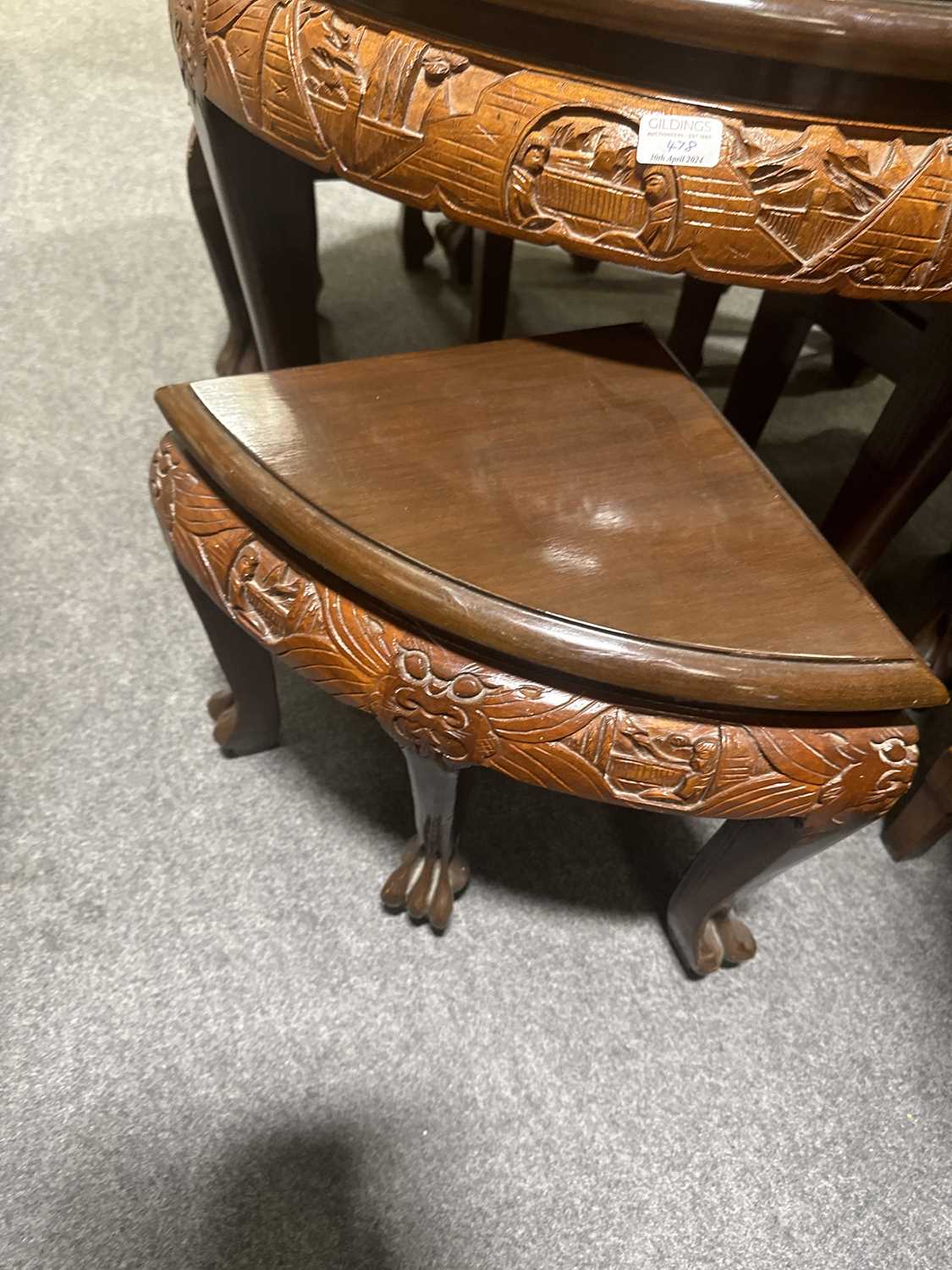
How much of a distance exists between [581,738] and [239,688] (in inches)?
15.3

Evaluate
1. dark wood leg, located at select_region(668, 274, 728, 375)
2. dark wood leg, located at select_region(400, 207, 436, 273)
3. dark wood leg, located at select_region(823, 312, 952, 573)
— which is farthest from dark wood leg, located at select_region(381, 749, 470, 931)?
dark wood leg, located at select_region(400, 207, 436, 273)

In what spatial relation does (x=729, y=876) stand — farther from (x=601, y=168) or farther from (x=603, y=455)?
(x=601, y=168)

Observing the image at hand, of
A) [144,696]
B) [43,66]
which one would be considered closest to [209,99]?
[144,696]

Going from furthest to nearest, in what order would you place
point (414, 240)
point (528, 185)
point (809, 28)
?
point (414, 240)
point (528, 185)
point (809, 28)

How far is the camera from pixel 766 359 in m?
1.07

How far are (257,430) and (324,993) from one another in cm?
48

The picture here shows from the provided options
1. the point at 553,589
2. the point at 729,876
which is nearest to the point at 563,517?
the point at 553,589

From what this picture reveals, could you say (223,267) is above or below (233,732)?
above

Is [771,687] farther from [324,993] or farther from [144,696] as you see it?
[144,696]

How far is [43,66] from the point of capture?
5.82ft

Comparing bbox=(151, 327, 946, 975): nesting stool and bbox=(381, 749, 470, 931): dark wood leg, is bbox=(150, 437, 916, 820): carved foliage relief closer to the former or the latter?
bbox=(151, 327, 946, 975): nesting stool

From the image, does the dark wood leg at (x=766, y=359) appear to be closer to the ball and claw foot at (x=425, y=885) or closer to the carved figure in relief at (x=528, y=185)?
the carved figure in relief at (x=528, y=185)

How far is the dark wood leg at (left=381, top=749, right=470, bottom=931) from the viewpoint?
706 millimetres

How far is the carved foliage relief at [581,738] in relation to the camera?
0.51m
